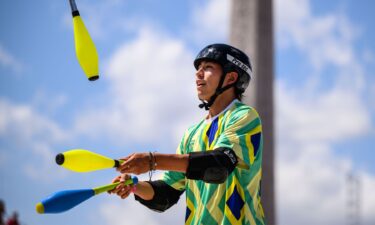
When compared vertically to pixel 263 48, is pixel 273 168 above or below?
below

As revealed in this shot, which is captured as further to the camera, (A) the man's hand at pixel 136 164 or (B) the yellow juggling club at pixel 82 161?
(A) the man's hand at pixel 136 164

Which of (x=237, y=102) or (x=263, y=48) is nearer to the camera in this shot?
(x=237, y=102)

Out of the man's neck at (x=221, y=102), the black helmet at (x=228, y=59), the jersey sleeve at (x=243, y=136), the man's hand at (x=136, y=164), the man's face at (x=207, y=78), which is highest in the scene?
the black helmet at (x=228, y=59)

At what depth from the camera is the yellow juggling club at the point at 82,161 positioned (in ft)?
19.0

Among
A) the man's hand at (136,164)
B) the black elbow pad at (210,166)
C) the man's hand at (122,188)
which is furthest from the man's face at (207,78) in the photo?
the man's hand at (136,164)

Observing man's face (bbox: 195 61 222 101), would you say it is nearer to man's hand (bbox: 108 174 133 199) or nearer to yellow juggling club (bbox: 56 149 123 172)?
man's hand (bbox: 108 174 133 199)

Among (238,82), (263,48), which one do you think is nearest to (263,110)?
(263,48)

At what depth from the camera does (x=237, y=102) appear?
23.5ft

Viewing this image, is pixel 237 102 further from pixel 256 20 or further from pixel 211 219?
pixel 256 20

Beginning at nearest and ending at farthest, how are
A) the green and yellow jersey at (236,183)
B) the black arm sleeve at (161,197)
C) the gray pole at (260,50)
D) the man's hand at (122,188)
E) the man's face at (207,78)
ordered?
the man's hand at (122,188), the green and yellow jersey at (236,183), the man's face at (207,78), the black arm sleeve at (161,197), the gray pole at (260,50)

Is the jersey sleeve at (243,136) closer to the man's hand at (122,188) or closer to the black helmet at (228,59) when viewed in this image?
the black helmet at (228,59)

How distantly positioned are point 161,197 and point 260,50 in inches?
720

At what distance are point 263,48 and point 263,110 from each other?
6.37ft

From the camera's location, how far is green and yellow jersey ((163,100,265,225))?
664cm
